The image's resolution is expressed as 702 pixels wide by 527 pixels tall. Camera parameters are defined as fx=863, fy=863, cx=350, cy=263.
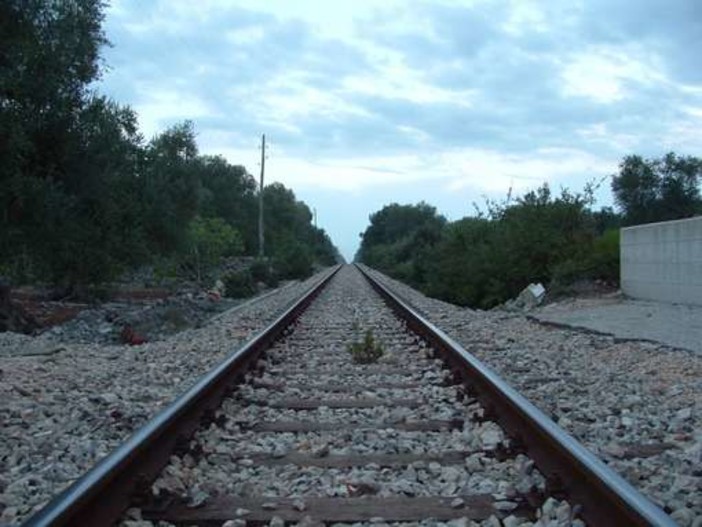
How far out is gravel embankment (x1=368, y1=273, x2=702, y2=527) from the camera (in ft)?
16.1

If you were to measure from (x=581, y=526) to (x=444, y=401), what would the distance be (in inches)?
139

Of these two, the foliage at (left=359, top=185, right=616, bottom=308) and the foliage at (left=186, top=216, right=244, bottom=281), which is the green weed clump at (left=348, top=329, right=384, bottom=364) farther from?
the foliage at (left=186, top=216, right=244, bottom=281)

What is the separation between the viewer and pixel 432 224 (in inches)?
2429

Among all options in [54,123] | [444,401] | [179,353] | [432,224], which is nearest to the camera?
[444,401]

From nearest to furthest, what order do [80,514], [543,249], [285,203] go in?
[80,514] < [543,249] < [285,203]

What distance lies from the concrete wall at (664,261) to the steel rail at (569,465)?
32.5 feet

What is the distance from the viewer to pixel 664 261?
17250 millimetres

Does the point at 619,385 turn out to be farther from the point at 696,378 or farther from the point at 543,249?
the point at 543,249

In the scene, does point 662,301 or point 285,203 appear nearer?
point 662,301

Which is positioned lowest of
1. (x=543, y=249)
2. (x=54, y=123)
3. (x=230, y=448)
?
(x=230, y=448)

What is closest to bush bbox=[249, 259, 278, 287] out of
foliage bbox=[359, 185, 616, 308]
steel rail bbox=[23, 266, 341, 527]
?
foliage bbox=[359, 185, 616, 308]

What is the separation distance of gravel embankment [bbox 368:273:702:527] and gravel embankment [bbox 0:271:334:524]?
10.6ft

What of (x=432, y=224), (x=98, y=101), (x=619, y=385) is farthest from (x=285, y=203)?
(x=619, y=385)

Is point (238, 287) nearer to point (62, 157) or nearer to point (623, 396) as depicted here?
point (62, 157)
